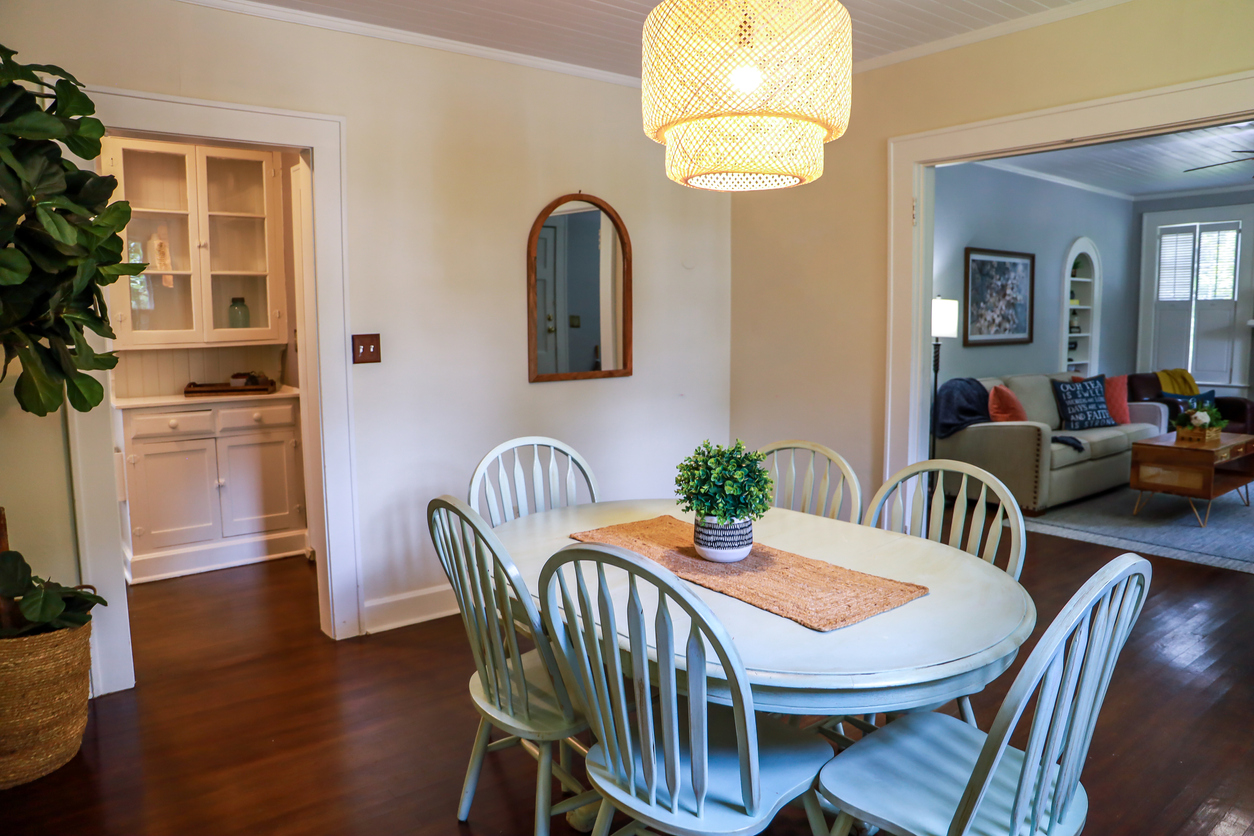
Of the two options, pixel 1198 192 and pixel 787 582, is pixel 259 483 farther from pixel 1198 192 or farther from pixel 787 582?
pixel 1198 192

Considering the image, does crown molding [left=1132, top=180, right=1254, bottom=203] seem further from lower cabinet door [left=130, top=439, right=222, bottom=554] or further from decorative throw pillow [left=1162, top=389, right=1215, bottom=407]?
lower cabinet door [left=130, top=439, right=222, bottom=554]

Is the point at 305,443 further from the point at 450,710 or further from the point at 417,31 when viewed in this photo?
the point at 417,31

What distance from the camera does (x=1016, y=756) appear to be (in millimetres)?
1706

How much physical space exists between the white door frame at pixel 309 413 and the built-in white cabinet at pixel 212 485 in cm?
95

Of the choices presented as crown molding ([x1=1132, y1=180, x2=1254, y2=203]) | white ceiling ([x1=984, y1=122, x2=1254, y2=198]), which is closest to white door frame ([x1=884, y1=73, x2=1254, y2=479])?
white ceiling ([x1=984, y1=122, x2=1254, y2=198])

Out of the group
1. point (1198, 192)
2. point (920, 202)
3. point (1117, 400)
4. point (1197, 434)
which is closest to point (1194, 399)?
point (1117, 400)

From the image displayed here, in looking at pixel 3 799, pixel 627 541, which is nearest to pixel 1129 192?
pixel 627 541

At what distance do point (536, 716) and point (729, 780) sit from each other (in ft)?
1.65

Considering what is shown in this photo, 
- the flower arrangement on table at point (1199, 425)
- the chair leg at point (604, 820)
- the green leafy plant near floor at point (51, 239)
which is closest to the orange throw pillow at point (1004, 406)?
the flower arrangement on table at point (1199, 425)

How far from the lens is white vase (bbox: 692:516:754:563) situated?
6.89 feet

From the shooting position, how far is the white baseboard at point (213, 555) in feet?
13.7

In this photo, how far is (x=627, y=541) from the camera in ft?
7.64

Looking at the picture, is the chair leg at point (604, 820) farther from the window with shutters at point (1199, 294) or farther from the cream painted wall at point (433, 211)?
the window with shutters at point (1199, 294)

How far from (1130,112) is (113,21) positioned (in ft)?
11.3
